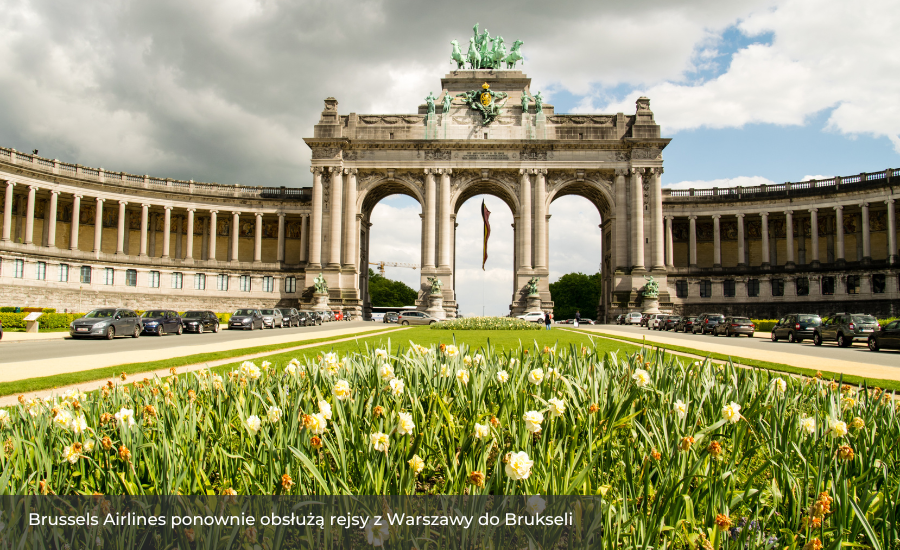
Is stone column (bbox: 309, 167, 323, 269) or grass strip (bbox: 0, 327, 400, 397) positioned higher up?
stone column (bbox: 309, 167, 323, 269)

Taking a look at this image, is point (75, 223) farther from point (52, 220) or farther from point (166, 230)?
point (166, 230)

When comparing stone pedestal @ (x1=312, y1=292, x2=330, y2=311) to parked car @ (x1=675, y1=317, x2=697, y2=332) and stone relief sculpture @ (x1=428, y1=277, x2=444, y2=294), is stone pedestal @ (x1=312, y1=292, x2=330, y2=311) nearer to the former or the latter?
stone relief sculpture @ (x1=428, y1=277, x2=444, y2=294)

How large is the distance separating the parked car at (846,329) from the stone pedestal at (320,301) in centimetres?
4651

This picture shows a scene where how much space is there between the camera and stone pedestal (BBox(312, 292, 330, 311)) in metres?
60.6

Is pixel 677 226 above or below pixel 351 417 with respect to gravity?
above

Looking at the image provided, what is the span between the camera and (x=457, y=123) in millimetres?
64562

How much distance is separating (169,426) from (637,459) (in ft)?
13.7

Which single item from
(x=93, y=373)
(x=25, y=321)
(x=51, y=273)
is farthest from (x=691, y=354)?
(x=51, y=273)

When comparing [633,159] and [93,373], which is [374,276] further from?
[93,373]

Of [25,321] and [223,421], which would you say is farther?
[25,321]

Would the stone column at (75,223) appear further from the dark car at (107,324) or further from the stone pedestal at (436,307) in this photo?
the stone pedestal at (436,307)

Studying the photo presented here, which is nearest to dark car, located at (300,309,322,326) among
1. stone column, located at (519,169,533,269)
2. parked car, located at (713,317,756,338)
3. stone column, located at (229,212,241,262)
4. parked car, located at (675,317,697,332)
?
stone column, located at (229,212,241,262)

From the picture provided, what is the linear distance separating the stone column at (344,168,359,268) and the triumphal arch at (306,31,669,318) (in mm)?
121

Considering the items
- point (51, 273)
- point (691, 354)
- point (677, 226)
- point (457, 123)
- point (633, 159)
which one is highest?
point (457, 123)
